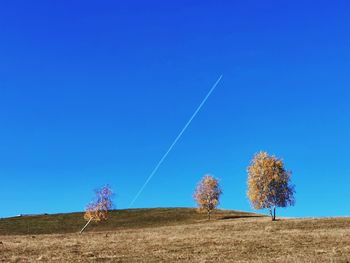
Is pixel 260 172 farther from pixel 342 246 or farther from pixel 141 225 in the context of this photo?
pixel 342 246

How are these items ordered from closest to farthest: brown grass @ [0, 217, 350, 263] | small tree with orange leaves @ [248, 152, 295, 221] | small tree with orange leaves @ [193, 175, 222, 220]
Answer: brown grass @ [0, 217, 350, 263]
small tree with orange leaves @ [248, 152, 295, 221]
small tree with orange leaves @ [193, 175, 222, 220]

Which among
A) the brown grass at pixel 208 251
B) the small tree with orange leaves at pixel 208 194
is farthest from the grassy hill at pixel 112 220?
the brown grass at pixel 208 251

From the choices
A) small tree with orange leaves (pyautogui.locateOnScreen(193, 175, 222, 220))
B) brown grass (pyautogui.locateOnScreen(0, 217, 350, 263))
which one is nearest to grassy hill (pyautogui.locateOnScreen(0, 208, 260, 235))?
small tree with orange leaves (pyautogui.locateOnScreen(193, 175, 222, 220))

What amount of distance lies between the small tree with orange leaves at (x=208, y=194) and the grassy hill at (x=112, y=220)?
309 cm

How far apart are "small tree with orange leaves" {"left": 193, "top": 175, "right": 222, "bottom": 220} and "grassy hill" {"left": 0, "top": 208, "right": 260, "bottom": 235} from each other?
309 centimetres

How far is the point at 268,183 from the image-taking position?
305 ft

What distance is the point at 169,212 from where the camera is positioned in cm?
12644

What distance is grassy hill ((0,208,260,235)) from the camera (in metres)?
104

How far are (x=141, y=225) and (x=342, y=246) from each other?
69.2m

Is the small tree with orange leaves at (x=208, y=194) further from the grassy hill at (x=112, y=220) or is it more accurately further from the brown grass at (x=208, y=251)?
the brown grass at (x=208, y=251)

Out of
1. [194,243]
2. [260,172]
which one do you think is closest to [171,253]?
[194,243]

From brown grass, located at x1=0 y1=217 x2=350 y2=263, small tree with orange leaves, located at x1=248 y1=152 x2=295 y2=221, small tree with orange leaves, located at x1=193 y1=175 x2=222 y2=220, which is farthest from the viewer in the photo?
small tree with orange leaves, located at x1=193 y1=175 x2=222 y2=220

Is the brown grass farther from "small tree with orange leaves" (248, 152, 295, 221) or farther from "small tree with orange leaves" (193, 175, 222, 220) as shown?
"small tree with orange leaves" (193, 175, 222, 220)

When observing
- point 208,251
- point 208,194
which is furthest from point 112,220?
point 208,251
